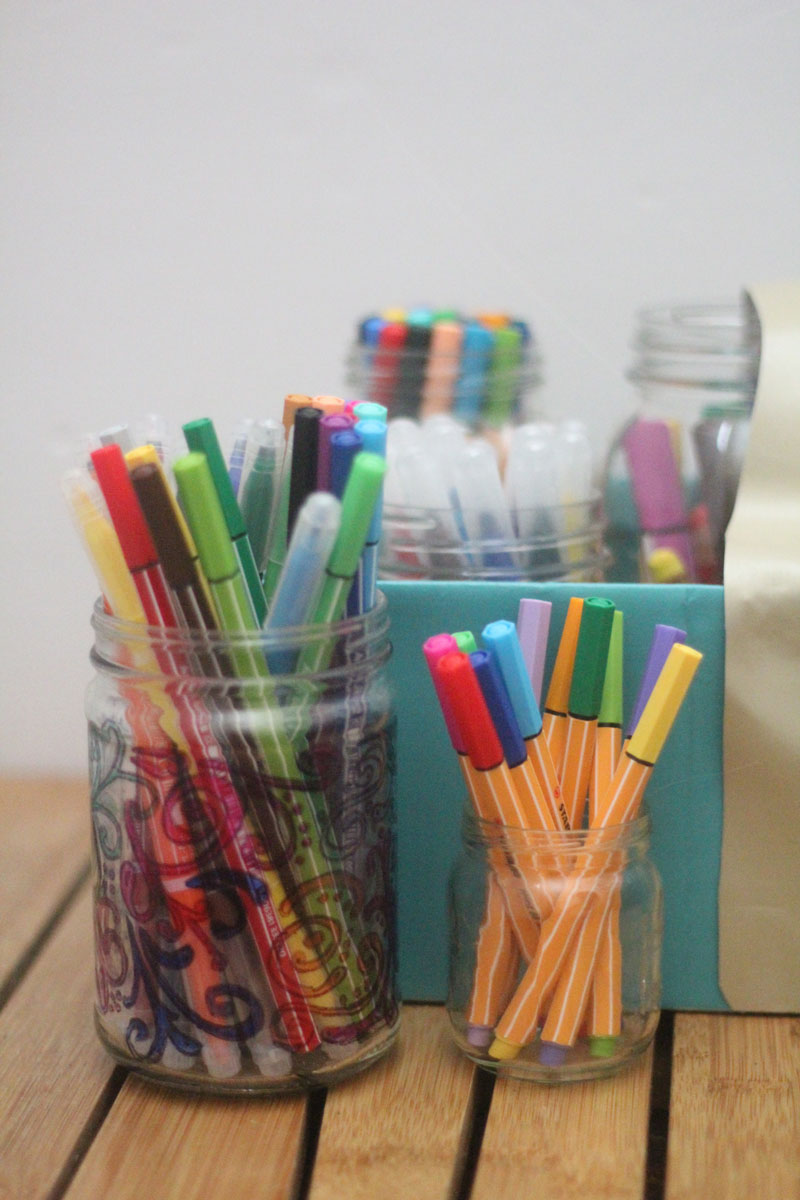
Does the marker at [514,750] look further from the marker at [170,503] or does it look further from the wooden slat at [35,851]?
the wooden slat at [35,851]

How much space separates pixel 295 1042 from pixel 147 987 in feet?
0.16

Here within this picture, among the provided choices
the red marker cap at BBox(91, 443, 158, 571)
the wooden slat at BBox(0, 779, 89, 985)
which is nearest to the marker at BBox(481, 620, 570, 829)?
the red marker cap at BBox(91, 443, 158, 571)

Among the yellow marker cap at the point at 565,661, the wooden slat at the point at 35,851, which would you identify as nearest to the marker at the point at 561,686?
the yellow marker cap at the point at 565,661

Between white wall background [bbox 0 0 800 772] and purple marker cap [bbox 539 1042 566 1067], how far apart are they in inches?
13.2

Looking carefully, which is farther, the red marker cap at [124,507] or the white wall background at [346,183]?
the white wall background at [346,183]

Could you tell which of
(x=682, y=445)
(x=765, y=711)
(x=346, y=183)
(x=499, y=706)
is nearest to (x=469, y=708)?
(x=499, y=706)

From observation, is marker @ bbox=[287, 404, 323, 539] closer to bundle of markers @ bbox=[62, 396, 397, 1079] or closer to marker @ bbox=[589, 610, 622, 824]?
bundle of markers @ bbox=[62, 396, 397, 1079]

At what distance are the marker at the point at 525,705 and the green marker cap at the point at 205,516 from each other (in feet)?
0.26

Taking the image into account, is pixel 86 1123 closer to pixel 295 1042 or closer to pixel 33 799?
pixel 295 1042

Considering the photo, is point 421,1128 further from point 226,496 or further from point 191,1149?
point 226,496

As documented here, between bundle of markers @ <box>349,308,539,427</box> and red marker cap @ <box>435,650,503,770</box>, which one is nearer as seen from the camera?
red marker cap @ <box>435,650,503,770</box>

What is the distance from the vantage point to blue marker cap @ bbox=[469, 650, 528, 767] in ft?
1.23

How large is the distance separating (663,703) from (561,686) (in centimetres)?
4

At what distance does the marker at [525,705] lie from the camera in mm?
378
